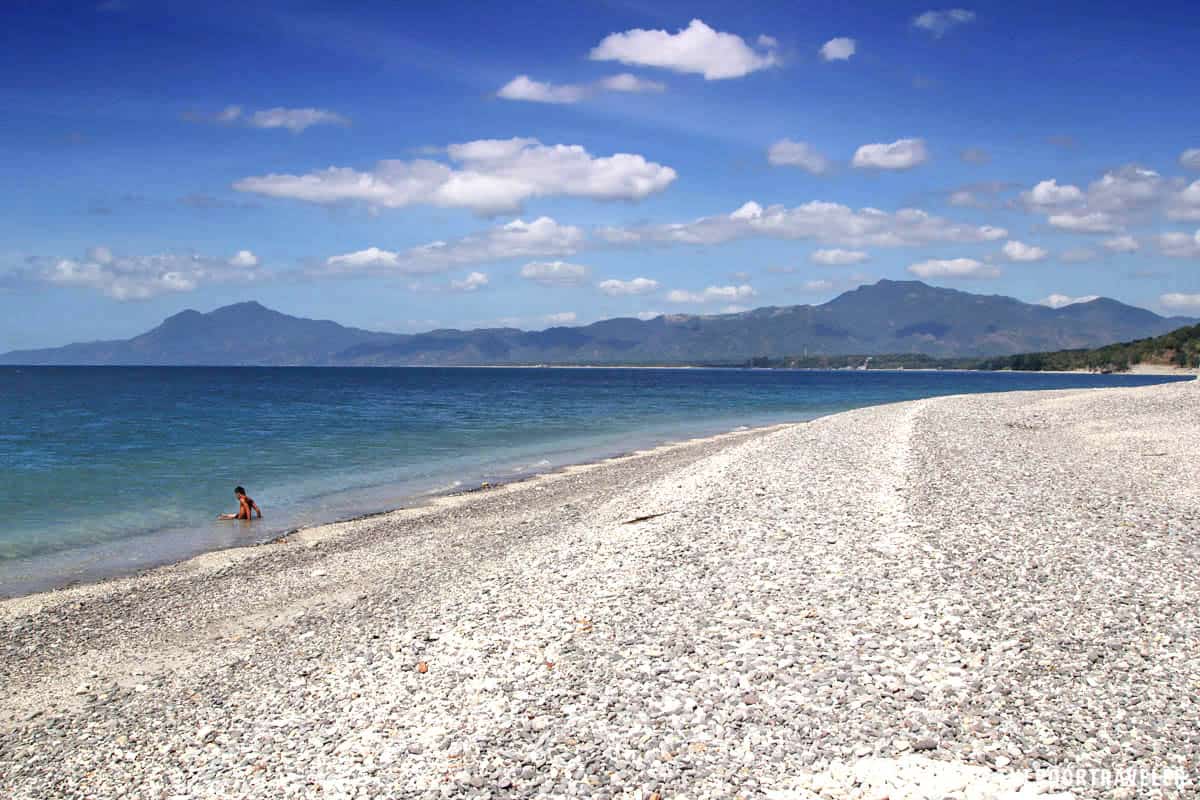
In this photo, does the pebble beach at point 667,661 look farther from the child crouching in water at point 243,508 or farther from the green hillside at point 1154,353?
the green hillside at point 1154,353

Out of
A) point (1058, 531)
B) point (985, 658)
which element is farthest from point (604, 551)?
point (1058, 531)

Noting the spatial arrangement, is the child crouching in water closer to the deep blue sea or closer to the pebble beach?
the deep blue sea

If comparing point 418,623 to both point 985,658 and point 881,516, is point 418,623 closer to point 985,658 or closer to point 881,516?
point 985,658

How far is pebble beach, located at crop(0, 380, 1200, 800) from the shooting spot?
7.05 metres

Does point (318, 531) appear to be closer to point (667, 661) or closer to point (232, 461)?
point (667, 661)

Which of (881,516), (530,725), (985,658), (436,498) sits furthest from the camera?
(436,498)

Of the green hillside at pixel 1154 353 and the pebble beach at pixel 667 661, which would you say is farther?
the green hillside at pixel 1154 353

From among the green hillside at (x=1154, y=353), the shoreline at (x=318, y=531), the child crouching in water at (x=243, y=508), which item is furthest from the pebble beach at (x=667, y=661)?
the green hillside at (x=1154, y=353)

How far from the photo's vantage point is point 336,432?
1868 inches

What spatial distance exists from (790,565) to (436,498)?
16468mm

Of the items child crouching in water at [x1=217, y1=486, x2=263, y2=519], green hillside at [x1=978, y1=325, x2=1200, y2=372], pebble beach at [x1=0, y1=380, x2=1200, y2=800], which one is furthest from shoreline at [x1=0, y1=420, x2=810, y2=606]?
green hillside at [x1=978, y1=325, x2=1200, y2=372]

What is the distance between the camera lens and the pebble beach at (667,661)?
23.1ft

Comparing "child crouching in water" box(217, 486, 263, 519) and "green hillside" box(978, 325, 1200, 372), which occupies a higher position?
"green hillside" box(978, 325, 1200, 372)

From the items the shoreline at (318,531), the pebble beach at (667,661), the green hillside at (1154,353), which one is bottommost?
the shoreline at (318,531)
